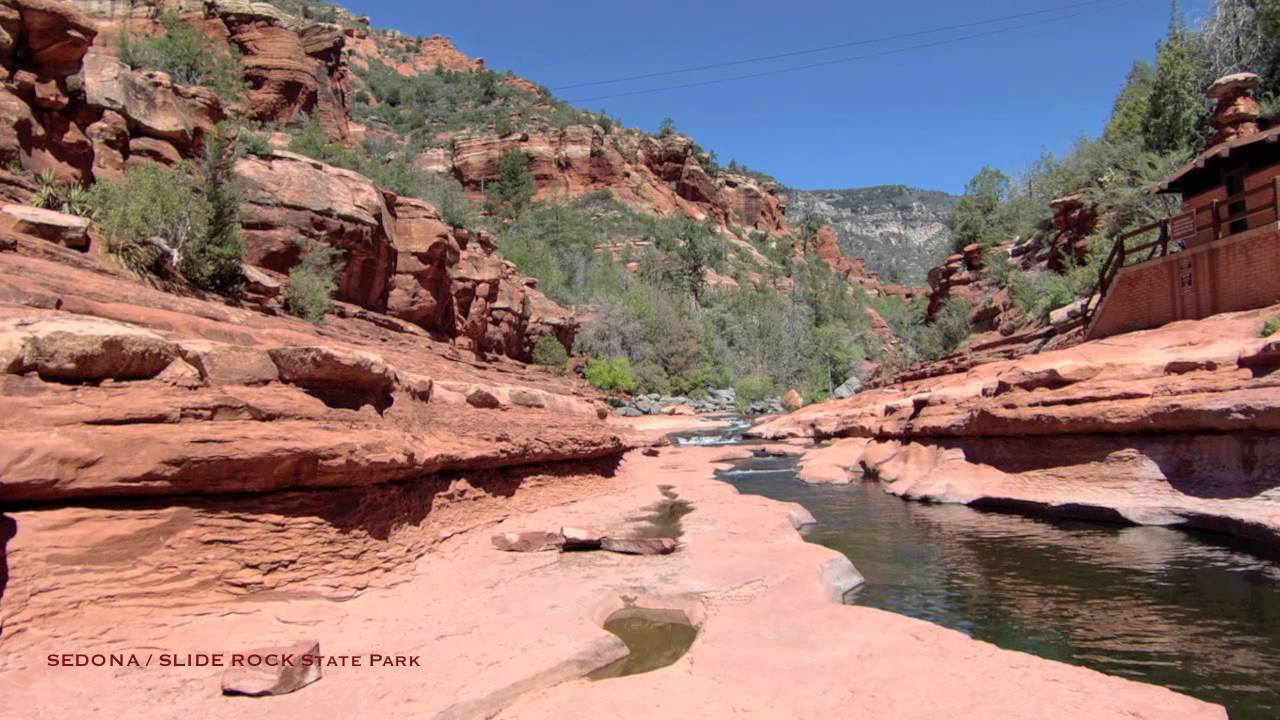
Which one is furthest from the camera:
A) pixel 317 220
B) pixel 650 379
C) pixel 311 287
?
pixel 650 379

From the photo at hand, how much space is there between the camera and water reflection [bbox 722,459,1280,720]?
602 cm

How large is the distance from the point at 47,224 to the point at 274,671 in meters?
7.99

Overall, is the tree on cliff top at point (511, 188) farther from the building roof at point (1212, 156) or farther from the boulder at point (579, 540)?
the boulder at point (579, 540)

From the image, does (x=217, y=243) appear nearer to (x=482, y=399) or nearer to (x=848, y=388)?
(x=482, y=399)

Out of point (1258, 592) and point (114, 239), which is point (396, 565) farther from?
Answer: point (1258, 592)

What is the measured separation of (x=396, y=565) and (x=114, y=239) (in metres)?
7.84

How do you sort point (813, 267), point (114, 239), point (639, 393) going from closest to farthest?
point (114, 239) → point (639, 393) → point (813, 267)

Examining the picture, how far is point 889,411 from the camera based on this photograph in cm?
2102

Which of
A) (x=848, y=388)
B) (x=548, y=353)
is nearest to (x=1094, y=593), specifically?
(x=548, y=353)

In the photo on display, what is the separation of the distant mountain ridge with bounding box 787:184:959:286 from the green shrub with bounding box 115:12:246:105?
125201mm

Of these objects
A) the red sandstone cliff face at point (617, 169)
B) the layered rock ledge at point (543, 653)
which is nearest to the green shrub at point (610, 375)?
the layered rock ledge at point (543, 653)

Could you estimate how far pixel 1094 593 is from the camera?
806cm

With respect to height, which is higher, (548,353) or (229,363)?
(548,353)

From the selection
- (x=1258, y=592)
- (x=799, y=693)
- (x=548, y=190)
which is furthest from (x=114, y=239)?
(x=548, y=190)
